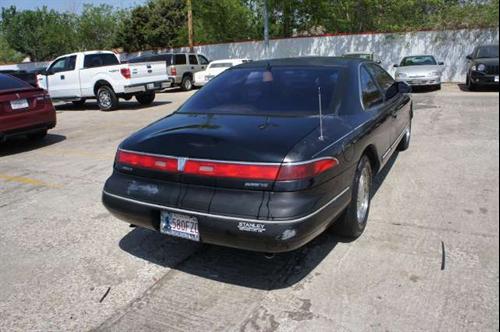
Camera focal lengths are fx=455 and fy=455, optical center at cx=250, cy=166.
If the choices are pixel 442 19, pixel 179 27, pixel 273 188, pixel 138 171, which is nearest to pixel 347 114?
pixel 273 188

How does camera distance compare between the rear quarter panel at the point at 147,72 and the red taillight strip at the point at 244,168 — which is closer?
the red taillight strip at the point at 244,168

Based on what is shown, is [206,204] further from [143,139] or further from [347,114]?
[347,114]

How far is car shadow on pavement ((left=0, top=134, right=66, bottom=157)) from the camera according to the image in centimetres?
879

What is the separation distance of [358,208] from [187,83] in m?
17.9

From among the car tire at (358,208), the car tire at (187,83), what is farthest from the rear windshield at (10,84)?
the car tire at (187,83)

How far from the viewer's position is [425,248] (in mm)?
3738

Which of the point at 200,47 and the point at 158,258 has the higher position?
the point at 200,47

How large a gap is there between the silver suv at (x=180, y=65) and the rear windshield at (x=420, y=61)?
367 inches

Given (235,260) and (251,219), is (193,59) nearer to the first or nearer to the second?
(235,260)

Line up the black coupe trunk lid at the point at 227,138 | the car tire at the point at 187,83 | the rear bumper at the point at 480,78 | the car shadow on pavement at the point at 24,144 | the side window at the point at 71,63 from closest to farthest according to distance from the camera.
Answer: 1. the black coupe trunk lid at the point at 227,138
2. the car shadow on pavement at the point at 24,144
3. the rear bumper at the point at 480,78
4. the side window at the point at 71,63
5. the car tire at the point at 187,83

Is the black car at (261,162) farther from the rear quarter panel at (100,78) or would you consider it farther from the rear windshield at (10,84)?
the rear quarter panel at (100,78)

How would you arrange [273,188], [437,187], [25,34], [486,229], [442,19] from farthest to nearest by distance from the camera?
1. [25,34]
2. [442,19]
3. [437,187]
4. [486,229]
5. [273,188]

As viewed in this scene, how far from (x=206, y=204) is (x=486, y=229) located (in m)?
2.58

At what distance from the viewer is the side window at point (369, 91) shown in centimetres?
433
